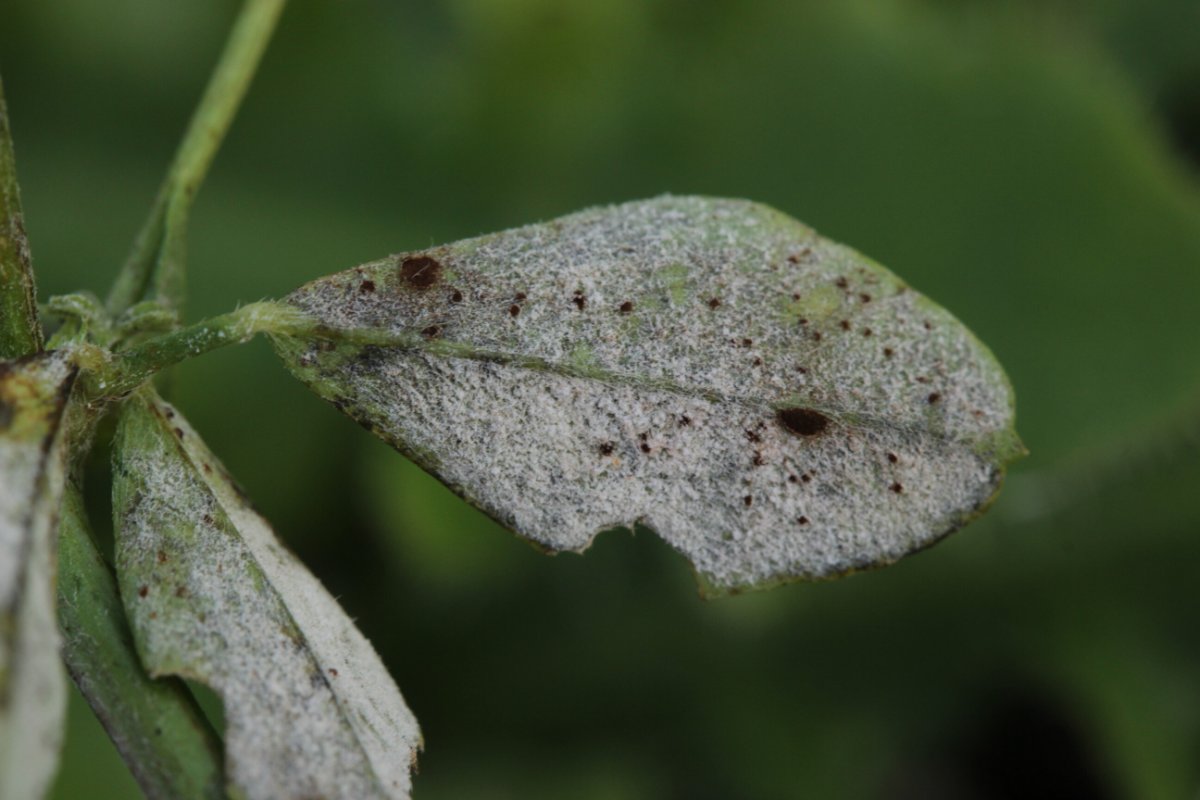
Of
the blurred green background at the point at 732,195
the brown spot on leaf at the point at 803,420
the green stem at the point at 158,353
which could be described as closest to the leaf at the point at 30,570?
the green stem at the point at 158,353

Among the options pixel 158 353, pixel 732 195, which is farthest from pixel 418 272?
pixel 732 195

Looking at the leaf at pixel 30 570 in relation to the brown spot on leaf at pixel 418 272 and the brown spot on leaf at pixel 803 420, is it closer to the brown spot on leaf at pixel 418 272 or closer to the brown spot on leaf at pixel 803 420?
the brown spot on leaf at pixel 418 272

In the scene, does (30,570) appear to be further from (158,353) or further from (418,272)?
(418,272)

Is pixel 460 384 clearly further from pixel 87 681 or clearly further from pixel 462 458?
pixel 87 681

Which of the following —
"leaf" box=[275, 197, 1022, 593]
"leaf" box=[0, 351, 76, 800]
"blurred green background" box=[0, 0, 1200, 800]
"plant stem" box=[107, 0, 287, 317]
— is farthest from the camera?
"blurred green background" box=[0, 0, 1200, 800]

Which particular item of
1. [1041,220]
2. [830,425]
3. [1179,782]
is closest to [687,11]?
[1041,220]

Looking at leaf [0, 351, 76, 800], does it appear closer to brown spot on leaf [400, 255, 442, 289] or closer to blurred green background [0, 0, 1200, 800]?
brown spot on leaf [400, 255, 442, 289]

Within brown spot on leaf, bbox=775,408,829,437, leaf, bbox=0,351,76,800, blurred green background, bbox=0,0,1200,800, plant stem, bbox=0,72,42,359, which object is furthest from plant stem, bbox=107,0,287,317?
blurred green background, bbox=0,0,1200,800
